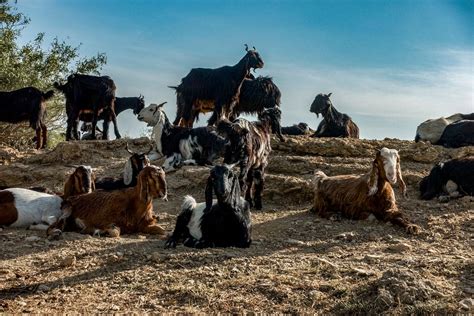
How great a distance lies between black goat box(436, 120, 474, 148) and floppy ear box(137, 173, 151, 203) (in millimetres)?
8388

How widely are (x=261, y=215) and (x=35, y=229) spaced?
10.5ft

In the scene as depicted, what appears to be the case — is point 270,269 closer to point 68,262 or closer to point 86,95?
point 68,262

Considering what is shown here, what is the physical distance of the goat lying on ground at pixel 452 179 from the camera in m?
9.48

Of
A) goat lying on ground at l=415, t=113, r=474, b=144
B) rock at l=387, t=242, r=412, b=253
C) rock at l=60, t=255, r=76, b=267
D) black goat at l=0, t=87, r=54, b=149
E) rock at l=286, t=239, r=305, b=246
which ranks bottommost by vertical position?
rock at l=60, t=255, r=76, b=267

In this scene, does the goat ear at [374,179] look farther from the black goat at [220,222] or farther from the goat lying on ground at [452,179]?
the black goat at [220,222]

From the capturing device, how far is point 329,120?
15711 mm

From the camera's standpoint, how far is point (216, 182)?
257 inches

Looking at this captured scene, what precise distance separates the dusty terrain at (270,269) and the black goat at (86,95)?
5144 mm

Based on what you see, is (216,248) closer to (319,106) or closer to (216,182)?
(216,182)

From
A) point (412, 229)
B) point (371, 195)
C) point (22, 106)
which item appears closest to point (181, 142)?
point (22, 106)

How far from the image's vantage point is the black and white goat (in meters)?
11.8

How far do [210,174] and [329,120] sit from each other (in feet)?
31.3

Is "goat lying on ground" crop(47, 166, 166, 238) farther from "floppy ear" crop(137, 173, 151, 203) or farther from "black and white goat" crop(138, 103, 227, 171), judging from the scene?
"black and white goat" crop(138, 103, 227, 171)

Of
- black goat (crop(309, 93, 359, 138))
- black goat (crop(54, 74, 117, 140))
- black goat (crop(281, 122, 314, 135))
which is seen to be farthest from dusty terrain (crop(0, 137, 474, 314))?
black goat (crop(281, 122, 314, 135))
